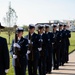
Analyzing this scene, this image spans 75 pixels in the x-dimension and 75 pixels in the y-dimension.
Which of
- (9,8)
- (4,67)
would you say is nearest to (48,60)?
(4,67)

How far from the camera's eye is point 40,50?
11414mm

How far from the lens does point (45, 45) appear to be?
40.0 feet

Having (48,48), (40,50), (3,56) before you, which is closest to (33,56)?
(40,50)

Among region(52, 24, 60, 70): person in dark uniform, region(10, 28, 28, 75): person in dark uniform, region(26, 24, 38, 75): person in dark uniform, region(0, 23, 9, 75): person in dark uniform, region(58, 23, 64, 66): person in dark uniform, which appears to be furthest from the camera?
region(58, 23, 64, 66): person in dark uniform

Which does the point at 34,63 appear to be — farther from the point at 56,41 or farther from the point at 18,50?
the point at 56,41

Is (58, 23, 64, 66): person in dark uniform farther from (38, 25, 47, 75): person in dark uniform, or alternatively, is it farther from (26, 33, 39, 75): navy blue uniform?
(26, 33, 39, 75): navy blue uniform

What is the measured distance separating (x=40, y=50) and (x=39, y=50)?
0.47 m

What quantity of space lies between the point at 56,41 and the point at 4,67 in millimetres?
7408

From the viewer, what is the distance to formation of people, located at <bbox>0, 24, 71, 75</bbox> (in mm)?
9039

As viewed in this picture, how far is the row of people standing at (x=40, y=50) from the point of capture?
9.07 metres

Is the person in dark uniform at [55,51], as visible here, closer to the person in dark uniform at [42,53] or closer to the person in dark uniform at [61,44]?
the person in dark uniform at [61,44]

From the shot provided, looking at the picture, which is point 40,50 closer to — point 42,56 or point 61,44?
point 42,56

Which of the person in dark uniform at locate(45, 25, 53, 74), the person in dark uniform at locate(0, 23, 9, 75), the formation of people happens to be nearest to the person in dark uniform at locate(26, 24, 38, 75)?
the formation of people

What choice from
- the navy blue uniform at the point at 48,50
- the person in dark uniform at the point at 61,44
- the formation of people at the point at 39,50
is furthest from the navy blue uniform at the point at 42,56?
the person in dark uniform at the point at 61,44
